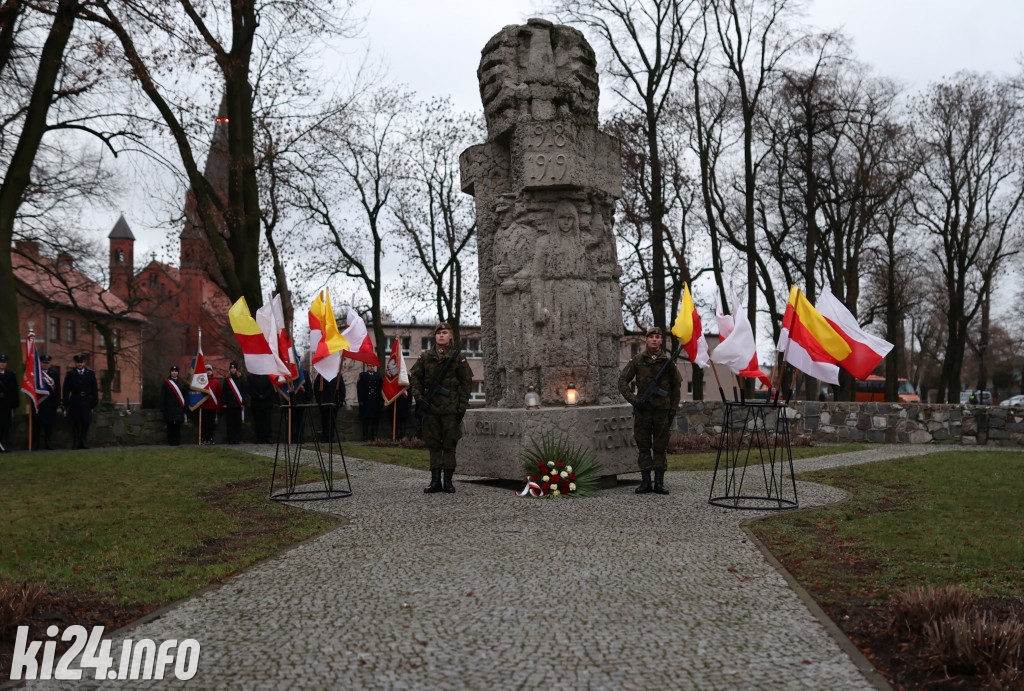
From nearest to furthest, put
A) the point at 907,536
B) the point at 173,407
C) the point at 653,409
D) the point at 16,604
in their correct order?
the point at 16,604
the point at 907,536
the point at 653,409
the point at 173,407

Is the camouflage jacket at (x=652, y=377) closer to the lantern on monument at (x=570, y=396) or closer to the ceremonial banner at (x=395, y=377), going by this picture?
the lantern on monument at (x=570, y=396)

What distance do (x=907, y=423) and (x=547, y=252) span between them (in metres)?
11.3

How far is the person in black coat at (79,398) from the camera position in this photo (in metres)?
17.4

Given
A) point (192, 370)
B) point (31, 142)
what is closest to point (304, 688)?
point (192, 370)

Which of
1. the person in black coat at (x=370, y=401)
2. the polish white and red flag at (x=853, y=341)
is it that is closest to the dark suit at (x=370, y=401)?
the person in black coat at (x=370, y=401)

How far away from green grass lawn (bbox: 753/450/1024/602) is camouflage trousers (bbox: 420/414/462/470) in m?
3.79

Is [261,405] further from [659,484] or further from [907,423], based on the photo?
[907,423]

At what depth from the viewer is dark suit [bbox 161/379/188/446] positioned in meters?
18.5

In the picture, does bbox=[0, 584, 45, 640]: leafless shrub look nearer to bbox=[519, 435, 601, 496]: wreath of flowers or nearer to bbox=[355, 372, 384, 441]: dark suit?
bbox=[519, 435, 601, 496]: wreath of flowers

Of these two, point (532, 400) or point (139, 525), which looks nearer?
point (139, 525)

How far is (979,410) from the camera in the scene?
60.7 feet

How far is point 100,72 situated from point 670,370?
13900 millimetres

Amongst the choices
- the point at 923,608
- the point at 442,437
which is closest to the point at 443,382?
the point at 442,437

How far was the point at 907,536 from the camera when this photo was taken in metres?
7.48
